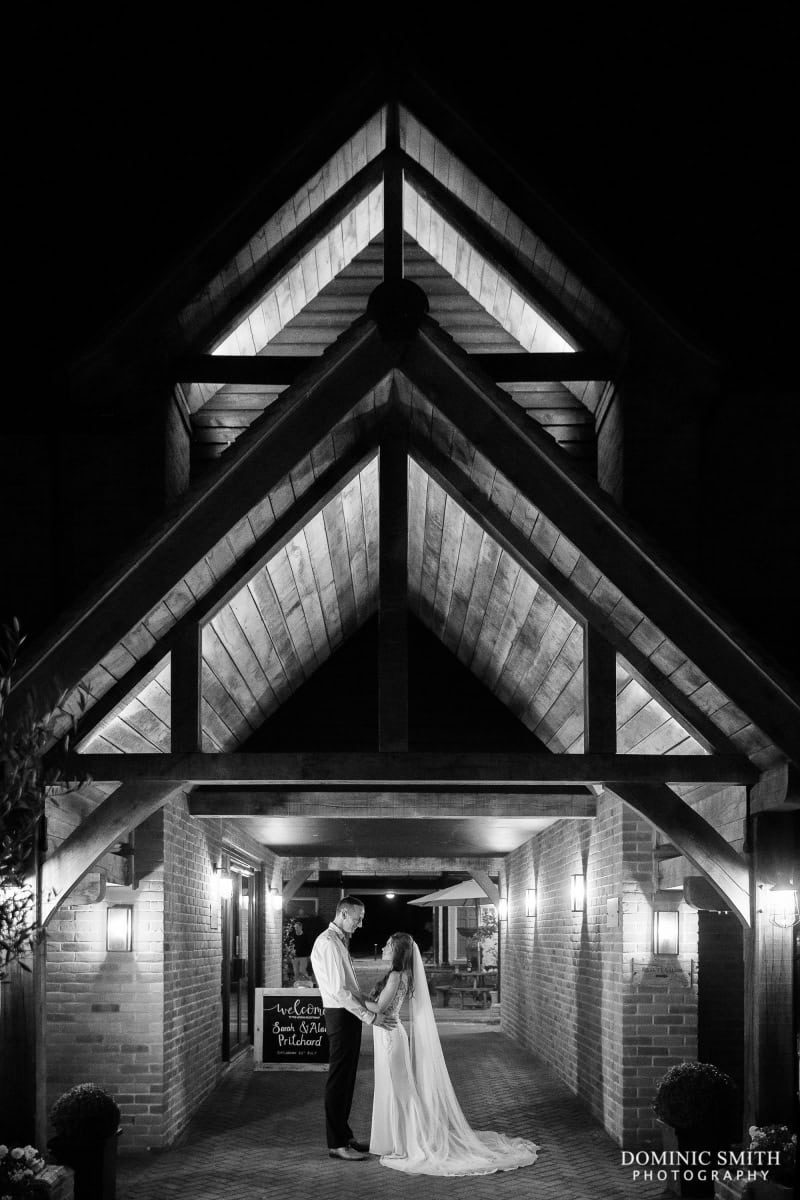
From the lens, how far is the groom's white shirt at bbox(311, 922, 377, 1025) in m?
8.84

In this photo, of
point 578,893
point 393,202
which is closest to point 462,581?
point 393,202

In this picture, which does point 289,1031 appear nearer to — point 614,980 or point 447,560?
point 614,980

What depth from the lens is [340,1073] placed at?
877 centimetres

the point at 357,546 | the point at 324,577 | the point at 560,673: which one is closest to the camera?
the point at 560,673

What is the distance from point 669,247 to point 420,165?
2.76m

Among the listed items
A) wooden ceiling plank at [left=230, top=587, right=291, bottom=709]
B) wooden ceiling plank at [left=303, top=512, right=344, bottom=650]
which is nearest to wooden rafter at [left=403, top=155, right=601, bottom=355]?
wooden ceiling plank at [left=303, top=512, right=344, bottom=650]

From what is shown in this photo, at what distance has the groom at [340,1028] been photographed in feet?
28.8

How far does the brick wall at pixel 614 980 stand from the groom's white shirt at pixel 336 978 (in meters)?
2.04

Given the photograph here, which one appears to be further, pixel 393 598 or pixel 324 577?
pixel 324 577

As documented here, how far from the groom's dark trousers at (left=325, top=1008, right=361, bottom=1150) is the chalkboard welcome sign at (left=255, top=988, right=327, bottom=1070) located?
4.57 metres

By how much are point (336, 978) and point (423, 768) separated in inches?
95.9

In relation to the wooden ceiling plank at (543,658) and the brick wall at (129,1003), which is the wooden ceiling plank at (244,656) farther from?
the wooden ceiling plank at (543,658)

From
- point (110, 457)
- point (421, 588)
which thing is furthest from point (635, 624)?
Result: point (110, 457)

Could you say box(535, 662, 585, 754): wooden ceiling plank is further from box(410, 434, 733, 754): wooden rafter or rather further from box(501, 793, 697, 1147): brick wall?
box(410, 434, 733, 754): wooden rafter
